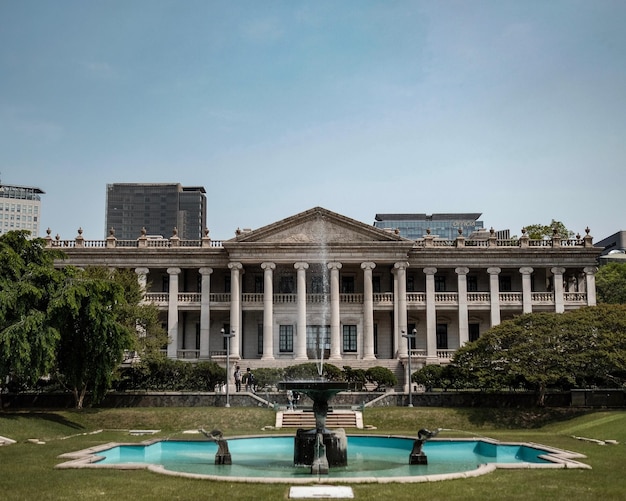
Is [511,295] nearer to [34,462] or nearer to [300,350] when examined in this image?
[300,350]

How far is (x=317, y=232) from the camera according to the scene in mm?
56469

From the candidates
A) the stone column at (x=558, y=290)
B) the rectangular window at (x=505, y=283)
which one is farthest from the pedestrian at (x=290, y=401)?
the stone column at (x=558, y=290)

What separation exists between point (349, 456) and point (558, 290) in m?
37.9

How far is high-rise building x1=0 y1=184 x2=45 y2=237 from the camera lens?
6373 inches

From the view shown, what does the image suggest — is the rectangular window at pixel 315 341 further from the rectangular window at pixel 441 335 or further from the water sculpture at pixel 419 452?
the water sculpture at pixel 419 452

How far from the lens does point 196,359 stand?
5766cm

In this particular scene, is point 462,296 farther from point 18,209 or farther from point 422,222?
point 18,209

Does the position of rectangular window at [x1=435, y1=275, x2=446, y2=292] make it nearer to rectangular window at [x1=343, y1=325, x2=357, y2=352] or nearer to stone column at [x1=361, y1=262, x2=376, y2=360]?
stone column at [x1=361, y1=262, x2=376, y2=360]

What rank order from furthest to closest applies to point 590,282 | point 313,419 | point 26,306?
point 590,282 → point 313,419 → point 26,306

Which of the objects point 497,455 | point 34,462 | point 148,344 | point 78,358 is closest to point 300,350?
point 148,344

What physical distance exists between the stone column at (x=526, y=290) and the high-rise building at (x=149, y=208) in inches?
5165

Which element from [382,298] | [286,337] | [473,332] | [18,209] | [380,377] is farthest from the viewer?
[18,209]

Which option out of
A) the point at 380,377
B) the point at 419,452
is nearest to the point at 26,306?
the point at 419,452

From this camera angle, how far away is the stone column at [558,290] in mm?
57875
